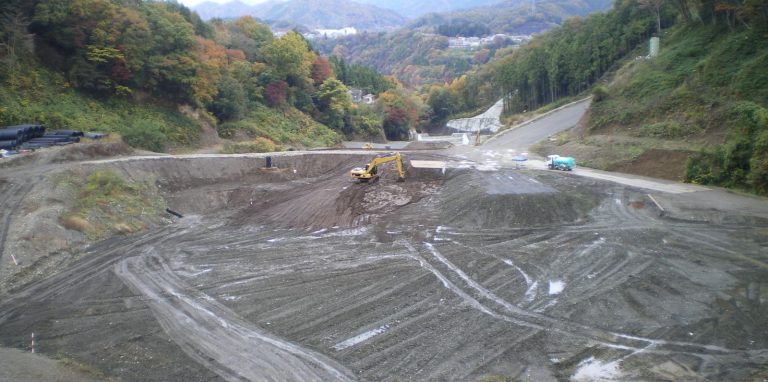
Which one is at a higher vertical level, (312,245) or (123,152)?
(123,152)

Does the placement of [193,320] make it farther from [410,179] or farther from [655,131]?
[655,131]

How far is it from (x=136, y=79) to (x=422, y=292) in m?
33.2

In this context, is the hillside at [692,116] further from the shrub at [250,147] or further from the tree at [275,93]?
the tree at [275,93]

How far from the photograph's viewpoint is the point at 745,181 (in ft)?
79.2

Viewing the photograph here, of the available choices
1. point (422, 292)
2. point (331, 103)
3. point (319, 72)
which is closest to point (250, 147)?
point (331, 103)

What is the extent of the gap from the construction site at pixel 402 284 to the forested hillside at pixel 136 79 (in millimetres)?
8047

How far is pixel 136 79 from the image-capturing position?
39000mm

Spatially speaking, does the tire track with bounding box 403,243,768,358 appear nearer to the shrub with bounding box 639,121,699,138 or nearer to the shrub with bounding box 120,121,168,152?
the shrub with bounding box 639,121,699,138

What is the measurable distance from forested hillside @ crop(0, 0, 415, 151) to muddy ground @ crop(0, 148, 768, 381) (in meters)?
9.57

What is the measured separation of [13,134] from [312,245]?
19.9 m

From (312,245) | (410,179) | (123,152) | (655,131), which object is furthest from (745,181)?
(123,152)

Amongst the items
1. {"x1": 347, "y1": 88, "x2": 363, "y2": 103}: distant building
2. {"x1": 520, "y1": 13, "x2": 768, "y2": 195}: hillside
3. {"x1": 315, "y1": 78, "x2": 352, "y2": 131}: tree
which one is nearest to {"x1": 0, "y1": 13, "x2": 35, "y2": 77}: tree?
{"x1": 315, "y1": 78, "x2": 352, "y2": 131}: tree

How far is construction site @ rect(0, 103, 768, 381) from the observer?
39.7 ft

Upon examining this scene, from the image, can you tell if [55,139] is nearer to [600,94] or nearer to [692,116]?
[692,116]
